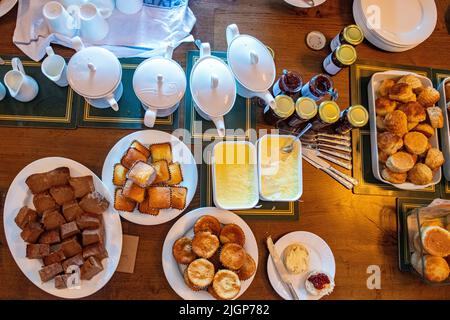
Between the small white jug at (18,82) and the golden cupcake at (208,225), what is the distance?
0.68 metres

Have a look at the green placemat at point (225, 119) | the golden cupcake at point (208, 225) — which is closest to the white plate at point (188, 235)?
the golden cupcake at point (208, 225)

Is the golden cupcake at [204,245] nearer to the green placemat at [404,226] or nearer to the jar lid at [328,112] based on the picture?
the jar lid at [328,112]

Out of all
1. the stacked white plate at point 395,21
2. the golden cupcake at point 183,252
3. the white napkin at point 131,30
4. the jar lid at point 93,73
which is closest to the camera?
the jar lid at point 93,73

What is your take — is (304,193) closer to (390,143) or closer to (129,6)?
(390,143)

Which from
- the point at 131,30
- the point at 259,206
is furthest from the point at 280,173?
the point at 131,30

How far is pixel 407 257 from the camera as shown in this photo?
4.44 feet

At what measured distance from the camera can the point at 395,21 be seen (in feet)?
4.87

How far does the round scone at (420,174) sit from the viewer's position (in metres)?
1.33

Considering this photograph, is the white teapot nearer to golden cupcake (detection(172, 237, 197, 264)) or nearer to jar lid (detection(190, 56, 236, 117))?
jar lid (detection(190, 56, 236, 117))

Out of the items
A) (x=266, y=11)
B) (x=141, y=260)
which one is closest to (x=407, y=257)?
(x=141, y=260)

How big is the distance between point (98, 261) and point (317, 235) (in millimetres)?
708

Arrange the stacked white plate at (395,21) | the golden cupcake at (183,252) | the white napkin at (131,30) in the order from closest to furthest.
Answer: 1. the golden cupcake at (183,252)
2. the white napkin at (131,30)
3. the stacked white plate at (395,21)

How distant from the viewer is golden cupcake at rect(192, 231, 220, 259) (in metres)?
1.19

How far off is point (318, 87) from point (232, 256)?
62cm
